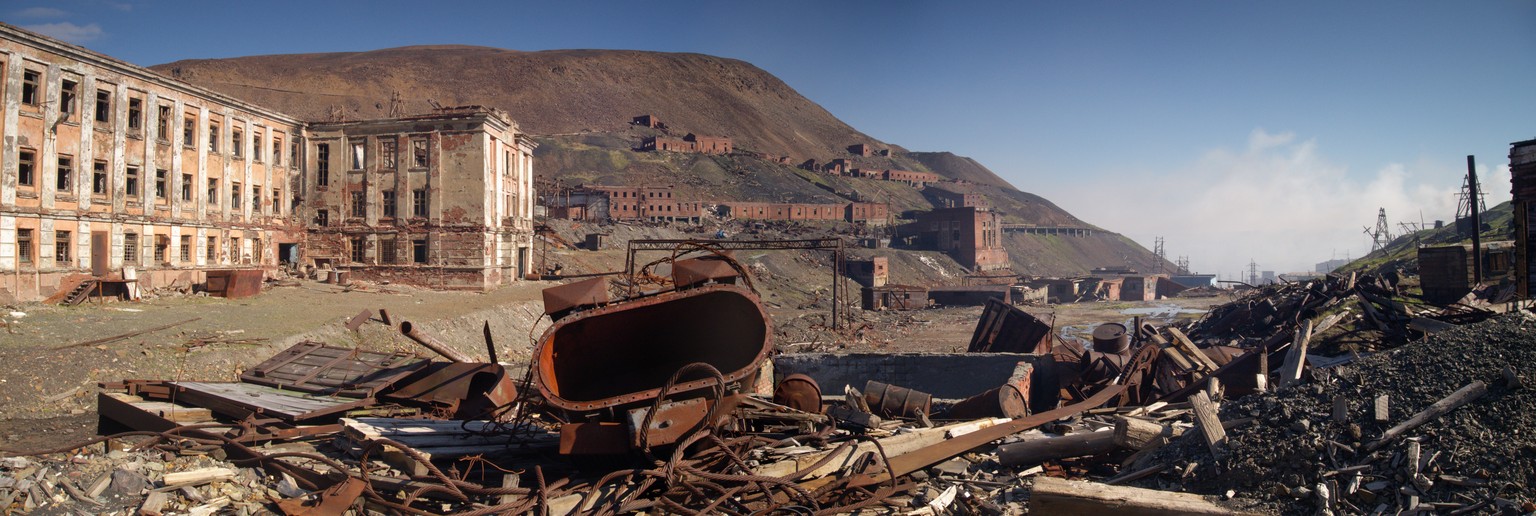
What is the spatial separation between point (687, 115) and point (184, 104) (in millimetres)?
134796

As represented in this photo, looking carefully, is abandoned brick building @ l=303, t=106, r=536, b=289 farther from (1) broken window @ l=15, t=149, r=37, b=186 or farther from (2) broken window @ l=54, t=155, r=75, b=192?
(1) broken window @ l=15, t=149, r=37, b=186

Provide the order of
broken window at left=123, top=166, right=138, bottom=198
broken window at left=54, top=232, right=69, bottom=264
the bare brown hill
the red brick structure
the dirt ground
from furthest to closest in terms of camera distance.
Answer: the bare brown hill, the red brick structure, broken window at left=123, top=166, right=138, bottom=198, broken window at left=54, top=232, right=69, bottom=264, the dirt ground

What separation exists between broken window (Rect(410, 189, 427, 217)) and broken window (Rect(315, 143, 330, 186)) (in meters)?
3.89

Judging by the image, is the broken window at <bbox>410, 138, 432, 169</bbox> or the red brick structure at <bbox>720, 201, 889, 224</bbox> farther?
the red brick structure at <bbox>720, 201, 889, 224</bbox>

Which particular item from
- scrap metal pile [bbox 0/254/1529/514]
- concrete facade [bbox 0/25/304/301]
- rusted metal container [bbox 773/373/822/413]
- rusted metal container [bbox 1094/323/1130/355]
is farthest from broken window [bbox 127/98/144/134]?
rusted metal container [bbox 1094/323/1130/355]

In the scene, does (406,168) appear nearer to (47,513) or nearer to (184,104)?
(184,104)

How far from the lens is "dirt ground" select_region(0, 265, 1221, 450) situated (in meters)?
11.4

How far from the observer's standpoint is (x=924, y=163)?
A: 178000mm

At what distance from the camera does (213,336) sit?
15.3 metres

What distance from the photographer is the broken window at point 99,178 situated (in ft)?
72.8

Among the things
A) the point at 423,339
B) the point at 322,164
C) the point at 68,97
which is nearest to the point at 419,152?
the point at 322,164

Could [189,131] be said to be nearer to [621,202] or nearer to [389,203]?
[389,203]

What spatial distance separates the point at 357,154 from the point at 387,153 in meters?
1.60

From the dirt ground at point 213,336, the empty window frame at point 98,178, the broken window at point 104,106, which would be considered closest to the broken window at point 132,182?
the empty window frame at point 98,178
